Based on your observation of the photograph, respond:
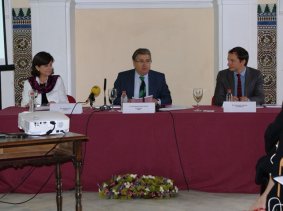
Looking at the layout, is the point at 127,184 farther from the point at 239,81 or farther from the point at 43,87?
the point at 239,81

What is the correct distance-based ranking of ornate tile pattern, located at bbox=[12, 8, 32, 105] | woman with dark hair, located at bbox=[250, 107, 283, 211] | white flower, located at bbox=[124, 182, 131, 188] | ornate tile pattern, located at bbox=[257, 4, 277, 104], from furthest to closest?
1. ornate tile pattern, located at bbox=[12, 8, 32, 105]
2. ornate tile pattern, located at bbox=[257, 4, 277, 104]
3. white flower, located at bbox=[124, 182, 131, 188]
4. woman with dark hair, located at bbox=[250, 107, 283, 211]

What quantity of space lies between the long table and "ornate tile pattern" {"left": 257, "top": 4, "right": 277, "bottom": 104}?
2314 mm

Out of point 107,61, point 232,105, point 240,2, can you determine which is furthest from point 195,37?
point 232,105

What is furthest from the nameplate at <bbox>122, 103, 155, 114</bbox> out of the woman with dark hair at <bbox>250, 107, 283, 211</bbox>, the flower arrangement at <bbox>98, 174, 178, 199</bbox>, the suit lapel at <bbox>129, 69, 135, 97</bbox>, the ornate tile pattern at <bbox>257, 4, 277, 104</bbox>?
the ornate tile pattern at <bbox>257, 4, 277, 104</bbox>

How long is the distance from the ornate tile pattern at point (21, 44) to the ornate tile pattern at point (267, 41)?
273 cm

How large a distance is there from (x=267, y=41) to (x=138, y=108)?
290cm

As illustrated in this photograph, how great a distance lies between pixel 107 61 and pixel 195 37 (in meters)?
1.41

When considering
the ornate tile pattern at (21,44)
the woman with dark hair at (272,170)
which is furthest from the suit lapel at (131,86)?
the woman with dark hair at (272,170)

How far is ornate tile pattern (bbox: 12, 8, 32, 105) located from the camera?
23.4 ft

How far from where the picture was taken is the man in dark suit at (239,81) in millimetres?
5543

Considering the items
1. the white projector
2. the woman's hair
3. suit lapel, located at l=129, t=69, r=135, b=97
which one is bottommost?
the white projector

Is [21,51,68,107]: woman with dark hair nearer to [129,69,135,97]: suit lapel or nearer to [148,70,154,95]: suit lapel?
[129,69,135,97]: suit lapel

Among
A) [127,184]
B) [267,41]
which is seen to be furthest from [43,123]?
[267,41]

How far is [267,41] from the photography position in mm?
7059
